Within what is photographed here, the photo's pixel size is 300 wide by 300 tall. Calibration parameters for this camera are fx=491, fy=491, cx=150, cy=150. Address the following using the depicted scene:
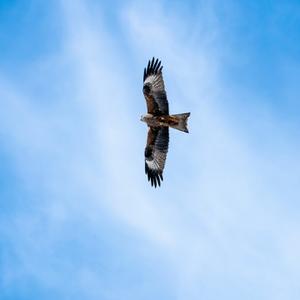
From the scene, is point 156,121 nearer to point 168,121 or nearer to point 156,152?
point 168,121

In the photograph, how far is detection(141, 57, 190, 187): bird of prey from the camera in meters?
19.5

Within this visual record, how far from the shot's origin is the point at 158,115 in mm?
19797

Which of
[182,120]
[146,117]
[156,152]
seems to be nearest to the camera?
[182,120]

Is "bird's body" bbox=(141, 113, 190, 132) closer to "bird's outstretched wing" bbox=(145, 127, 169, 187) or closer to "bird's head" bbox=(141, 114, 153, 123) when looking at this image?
"bird's head" bbox=(141, 114, 153, 123)

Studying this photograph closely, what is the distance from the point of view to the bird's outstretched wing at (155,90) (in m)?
19.8

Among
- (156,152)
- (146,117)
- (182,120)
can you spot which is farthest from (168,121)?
(156,152)

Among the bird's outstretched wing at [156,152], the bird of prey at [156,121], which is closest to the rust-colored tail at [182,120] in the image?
the bird of prey at [156,121]

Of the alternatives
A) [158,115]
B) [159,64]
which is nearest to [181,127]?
[158,115]

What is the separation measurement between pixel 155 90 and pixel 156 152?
2703 mm

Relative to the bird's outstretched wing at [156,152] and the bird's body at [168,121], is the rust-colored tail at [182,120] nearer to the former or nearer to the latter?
the bird's body at [168,121]

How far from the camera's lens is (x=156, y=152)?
20953 mm

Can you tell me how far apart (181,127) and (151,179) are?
11.0 ft

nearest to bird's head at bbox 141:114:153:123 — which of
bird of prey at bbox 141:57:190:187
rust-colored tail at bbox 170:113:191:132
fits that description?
bird of prey at bbox 141:57:190:187

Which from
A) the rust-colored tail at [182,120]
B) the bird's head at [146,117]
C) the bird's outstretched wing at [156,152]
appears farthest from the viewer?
the bird's outstretched wing at [156,152]
